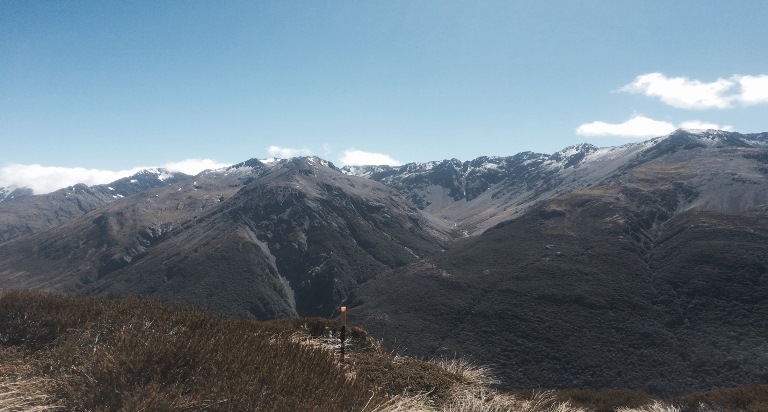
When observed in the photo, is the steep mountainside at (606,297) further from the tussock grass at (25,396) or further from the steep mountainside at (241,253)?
the tussock grass at (25,396)

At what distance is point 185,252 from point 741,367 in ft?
432

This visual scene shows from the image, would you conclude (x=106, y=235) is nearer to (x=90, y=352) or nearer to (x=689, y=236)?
(x=689, y=236)

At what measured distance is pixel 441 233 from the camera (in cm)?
19350

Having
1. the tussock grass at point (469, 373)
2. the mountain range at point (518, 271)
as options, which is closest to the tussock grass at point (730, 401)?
the tussock grass at point (469, 373)

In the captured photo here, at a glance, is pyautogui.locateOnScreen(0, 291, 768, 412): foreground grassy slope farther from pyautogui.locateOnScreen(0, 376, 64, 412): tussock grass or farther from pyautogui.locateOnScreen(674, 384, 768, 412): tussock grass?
pyautogui.locateOnScreen(674, 384, 768, 412): tussock grass

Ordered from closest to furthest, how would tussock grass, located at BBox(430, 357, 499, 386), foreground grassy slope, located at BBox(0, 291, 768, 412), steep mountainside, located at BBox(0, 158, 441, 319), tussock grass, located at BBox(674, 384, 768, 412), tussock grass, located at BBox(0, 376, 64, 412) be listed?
tussock grass, located at BBox(0, 376, 64, 412), foreground grassy slope, located at BBox(0, 291, 768, 412), tussock grass, located at BBox(430, 357, 499, 386), tussock grass, located at BBox(674, 384, 768, 412), steep mountainside, located at BBox(0, 158, 441, 319)

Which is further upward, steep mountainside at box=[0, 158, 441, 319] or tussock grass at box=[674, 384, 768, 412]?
tussock grass at box=[674, 384, 768, 412]

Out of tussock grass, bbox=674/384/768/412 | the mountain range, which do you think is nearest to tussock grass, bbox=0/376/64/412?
the mountain range

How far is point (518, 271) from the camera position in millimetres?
96312

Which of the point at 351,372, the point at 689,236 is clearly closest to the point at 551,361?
the point at 689,236

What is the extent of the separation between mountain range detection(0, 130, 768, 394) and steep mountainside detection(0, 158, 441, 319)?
0.70 metres

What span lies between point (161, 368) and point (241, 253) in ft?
444

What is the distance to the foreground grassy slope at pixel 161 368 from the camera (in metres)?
5.27

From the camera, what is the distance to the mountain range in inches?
2571
